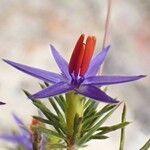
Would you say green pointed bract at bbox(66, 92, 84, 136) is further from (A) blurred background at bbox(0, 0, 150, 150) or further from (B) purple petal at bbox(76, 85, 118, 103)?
(A) blurred background at bbox(0, 0, 150, 150)

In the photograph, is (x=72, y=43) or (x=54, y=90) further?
(x=72, y=43)

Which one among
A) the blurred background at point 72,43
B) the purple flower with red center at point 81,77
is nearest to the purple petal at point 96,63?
the purple flower with red center at point 81,77

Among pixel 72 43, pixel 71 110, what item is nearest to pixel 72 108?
pixel 71 110

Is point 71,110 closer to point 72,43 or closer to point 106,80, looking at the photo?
point 106,80

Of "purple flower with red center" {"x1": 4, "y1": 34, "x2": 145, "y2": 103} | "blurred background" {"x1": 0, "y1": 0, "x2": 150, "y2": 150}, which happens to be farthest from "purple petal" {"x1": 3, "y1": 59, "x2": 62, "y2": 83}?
"blurred background" {"x1": 0, "y1": 0, "x2": 150, "y2": 150}

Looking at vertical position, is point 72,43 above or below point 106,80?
above

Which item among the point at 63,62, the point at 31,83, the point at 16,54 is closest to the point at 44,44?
the point at 16,54
